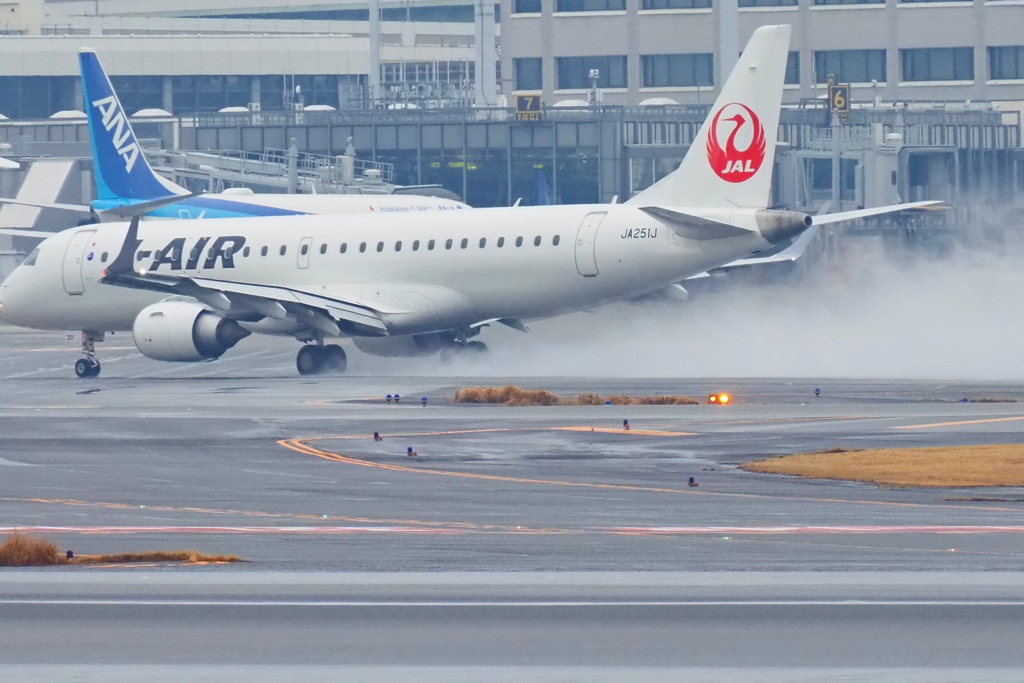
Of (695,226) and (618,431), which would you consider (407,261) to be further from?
(618,431)

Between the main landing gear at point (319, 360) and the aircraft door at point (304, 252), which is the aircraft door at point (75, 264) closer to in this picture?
the aircraft door at point (304, 252)

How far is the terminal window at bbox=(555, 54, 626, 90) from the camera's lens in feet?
339

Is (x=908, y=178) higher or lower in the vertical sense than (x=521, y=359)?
higher

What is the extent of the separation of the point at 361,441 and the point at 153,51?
111 metres

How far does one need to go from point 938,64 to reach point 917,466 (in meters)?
82.0

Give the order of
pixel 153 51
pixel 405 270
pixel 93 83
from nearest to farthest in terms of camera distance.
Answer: pixel 405 270 < pixel 93 83 < pixel 153 51

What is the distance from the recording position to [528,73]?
105250 mm

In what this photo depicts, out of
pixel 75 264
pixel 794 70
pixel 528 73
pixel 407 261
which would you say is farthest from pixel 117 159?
pixel 794 70

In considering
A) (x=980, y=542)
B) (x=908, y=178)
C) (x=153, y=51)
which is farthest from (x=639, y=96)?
(x=980, y=542)

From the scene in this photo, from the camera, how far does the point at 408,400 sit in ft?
107

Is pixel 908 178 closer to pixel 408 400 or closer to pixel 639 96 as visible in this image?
pixel 639 96

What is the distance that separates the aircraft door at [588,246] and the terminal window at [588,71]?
66.6 m

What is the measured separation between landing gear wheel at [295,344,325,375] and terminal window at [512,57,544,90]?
66121 millimetres

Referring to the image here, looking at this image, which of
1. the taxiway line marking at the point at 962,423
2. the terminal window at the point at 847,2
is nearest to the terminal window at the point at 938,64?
the terminal window at the point at 847,2
